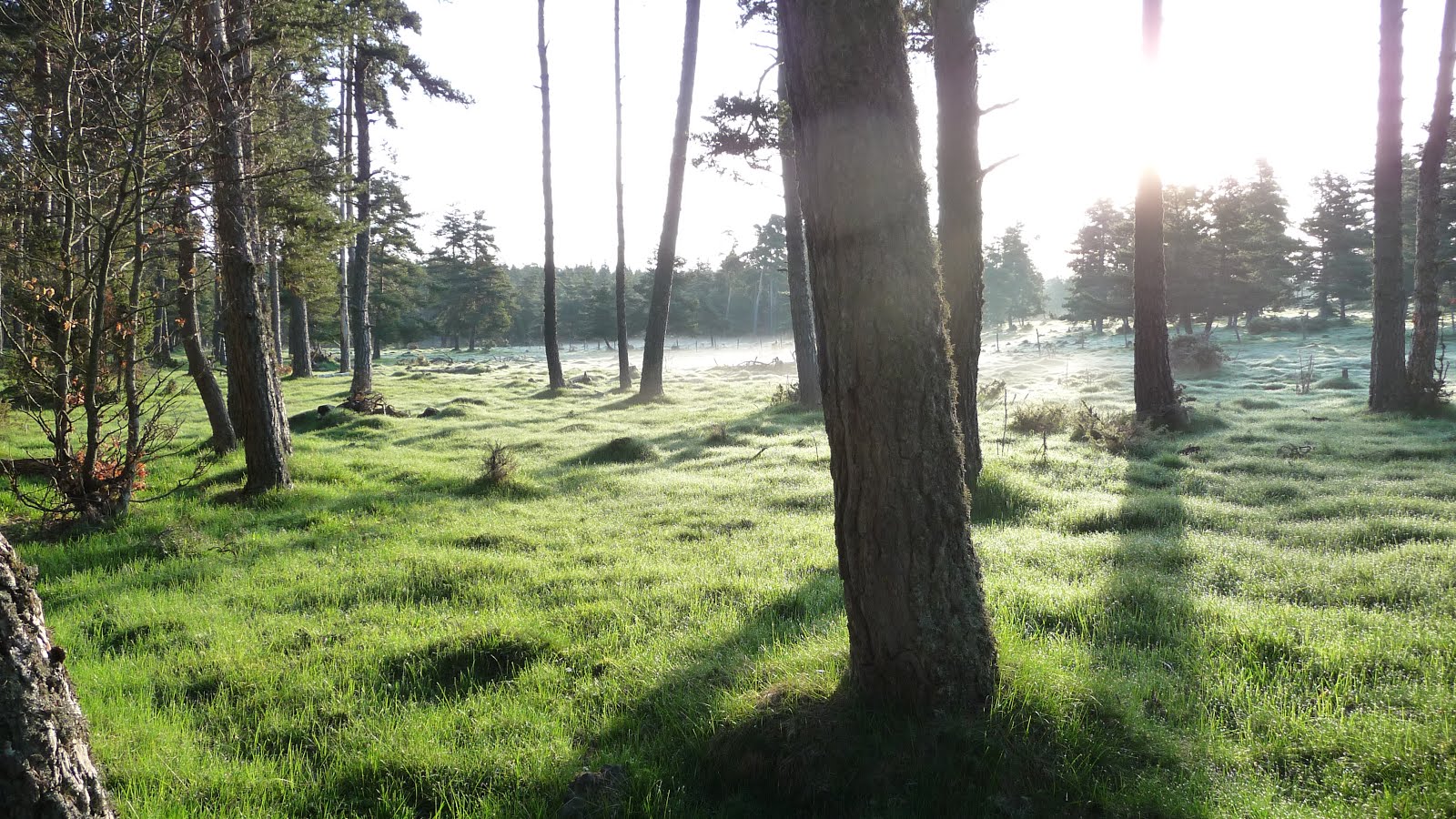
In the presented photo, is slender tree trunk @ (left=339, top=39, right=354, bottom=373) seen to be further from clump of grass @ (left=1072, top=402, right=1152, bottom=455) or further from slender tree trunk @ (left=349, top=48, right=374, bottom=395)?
clump of grass @ (left=1072, top=402, right=1152, bottom=455)

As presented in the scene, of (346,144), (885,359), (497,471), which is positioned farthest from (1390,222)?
(346,144)

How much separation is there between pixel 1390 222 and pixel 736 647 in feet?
47.6

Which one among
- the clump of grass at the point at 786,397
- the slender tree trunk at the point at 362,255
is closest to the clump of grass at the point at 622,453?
the clump of grass at the point at 786,397

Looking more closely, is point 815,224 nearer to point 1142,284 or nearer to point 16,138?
point 16,138

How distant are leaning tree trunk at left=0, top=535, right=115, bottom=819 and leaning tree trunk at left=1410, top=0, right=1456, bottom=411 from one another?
1694 cm

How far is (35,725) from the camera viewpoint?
175 centimetres

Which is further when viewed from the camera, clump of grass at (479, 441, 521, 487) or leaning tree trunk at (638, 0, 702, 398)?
leaning tree trunk at (638, 0, 702, 398)

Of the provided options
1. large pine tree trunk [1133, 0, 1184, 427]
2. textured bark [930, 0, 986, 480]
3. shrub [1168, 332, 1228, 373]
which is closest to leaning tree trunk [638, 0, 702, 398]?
large pine tree trunk [1133, 0, 1184, 427]

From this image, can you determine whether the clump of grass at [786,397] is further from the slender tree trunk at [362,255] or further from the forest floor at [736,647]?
the slender tree trunk at [362,255]

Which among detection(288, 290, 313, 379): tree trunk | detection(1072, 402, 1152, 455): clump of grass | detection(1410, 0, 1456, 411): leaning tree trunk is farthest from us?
detection(288, 290, 313, 379): tree trunk

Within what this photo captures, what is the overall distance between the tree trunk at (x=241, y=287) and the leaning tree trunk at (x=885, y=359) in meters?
7.31

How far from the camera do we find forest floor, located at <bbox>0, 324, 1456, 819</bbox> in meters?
2.60

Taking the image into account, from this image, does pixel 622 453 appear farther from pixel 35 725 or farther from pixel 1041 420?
pixel 35 725

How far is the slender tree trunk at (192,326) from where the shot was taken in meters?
7.10
